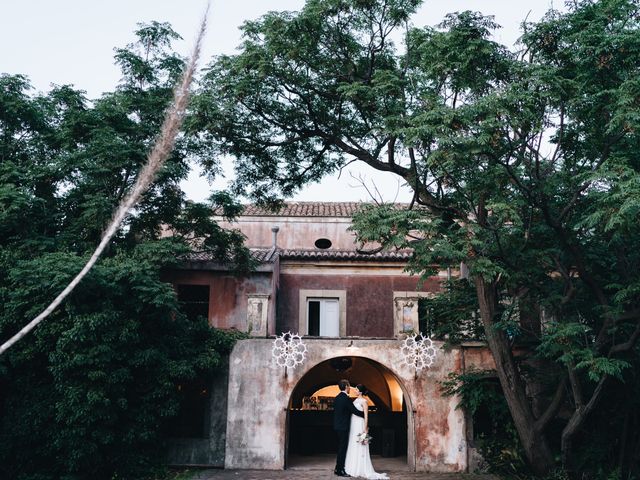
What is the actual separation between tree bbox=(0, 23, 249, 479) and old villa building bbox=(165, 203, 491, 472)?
1.19m

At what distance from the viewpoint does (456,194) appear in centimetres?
1248

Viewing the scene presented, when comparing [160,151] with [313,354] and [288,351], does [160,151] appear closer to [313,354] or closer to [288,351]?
[288,351]

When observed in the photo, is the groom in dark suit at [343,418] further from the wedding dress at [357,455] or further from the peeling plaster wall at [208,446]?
the peeling plaster wall at [208,446]

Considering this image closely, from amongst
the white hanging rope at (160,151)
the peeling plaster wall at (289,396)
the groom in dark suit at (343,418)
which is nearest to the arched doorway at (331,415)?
the peeling plaster wall at (289,396)

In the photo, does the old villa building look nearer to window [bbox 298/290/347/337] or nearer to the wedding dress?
window [bbox 298/290/347/337]

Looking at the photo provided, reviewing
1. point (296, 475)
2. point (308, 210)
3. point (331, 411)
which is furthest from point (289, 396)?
point (308, 210)

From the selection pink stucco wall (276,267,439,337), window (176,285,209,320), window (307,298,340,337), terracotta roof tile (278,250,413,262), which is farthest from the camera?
window (307,298,340,337)

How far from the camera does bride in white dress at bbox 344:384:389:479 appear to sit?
43.3ft

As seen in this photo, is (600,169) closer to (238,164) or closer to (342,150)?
(342,150)

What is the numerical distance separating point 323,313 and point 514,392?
359 inches

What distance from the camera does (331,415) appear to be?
19188 millimetres

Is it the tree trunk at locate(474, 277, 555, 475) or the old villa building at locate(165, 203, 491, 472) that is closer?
the tree trunk at locate(474, 277, 555, 475)

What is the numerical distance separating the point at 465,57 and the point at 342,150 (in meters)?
4.66

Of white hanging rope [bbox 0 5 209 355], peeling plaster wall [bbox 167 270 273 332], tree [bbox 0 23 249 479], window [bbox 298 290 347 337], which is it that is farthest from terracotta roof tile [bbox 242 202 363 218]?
white hanging rope [bbox 0 5 209 355]
